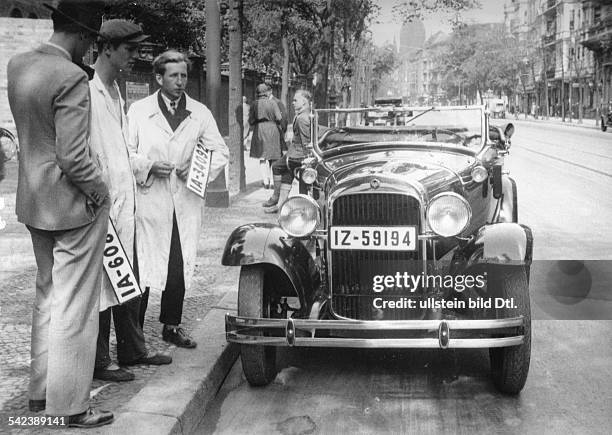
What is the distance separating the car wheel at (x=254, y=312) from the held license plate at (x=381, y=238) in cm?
55

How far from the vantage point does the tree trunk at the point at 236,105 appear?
13.2 m

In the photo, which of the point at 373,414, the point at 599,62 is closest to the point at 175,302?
the point at 373,414

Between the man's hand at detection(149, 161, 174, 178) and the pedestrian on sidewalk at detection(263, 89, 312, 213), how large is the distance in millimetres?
4717

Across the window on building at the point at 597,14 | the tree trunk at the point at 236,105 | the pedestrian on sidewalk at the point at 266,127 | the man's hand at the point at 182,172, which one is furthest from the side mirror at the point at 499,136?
the window on building at the point at 597,14

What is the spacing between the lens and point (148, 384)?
4.23 metres

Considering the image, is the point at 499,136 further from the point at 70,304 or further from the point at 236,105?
the point at 236,105

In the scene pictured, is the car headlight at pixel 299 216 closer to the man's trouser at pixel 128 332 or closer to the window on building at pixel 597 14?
the man's trouser at pixel 128 332

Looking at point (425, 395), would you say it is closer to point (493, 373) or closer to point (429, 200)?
point (493, 373)

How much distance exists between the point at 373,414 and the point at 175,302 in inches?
56.8

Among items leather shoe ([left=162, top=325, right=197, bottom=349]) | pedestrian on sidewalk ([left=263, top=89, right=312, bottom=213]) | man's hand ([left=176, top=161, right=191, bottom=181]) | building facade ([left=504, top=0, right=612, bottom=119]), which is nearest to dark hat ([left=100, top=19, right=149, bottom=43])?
man's hand ([left=176, top=161, right=191, bottom=181])

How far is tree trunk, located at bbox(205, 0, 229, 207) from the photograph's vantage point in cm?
1167

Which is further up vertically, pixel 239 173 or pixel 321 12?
pixel 321 12

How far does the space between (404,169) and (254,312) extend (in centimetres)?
132

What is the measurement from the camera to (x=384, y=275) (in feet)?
15.3
